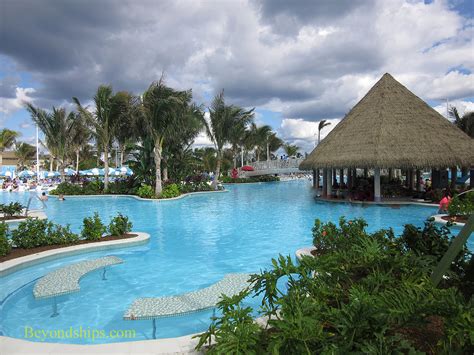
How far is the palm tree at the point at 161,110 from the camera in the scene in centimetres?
2151

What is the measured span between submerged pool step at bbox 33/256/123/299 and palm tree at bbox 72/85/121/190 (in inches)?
751

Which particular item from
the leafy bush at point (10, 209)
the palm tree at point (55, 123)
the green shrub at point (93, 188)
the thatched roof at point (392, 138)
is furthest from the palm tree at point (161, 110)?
the palm tree at point (55, 123)

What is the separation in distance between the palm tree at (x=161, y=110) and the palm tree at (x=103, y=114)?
3.76 meters

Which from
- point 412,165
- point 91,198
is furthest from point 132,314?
point 91,198

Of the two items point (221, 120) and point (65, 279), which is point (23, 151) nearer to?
point (221, 120)

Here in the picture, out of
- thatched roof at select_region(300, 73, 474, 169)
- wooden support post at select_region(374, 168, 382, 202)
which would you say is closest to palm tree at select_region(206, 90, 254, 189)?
thatched roof at select_region(300, 73, 474, 169)

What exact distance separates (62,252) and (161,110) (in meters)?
14.6

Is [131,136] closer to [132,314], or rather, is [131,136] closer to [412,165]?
[412,165]

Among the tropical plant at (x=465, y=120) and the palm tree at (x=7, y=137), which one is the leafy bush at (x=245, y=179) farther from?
the palm tree at (x=7, y=137)

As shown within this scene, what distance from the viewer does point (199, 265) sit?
8477 millimetres

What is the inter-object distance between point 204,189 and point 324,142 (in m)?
11.4

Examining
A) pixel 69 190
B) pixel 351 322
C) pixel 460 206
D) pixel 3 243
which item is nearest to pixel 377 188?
pixel 460 206

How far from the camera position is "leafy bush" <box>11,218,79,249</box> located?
331 inches

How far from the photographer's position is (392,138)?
19016mm
